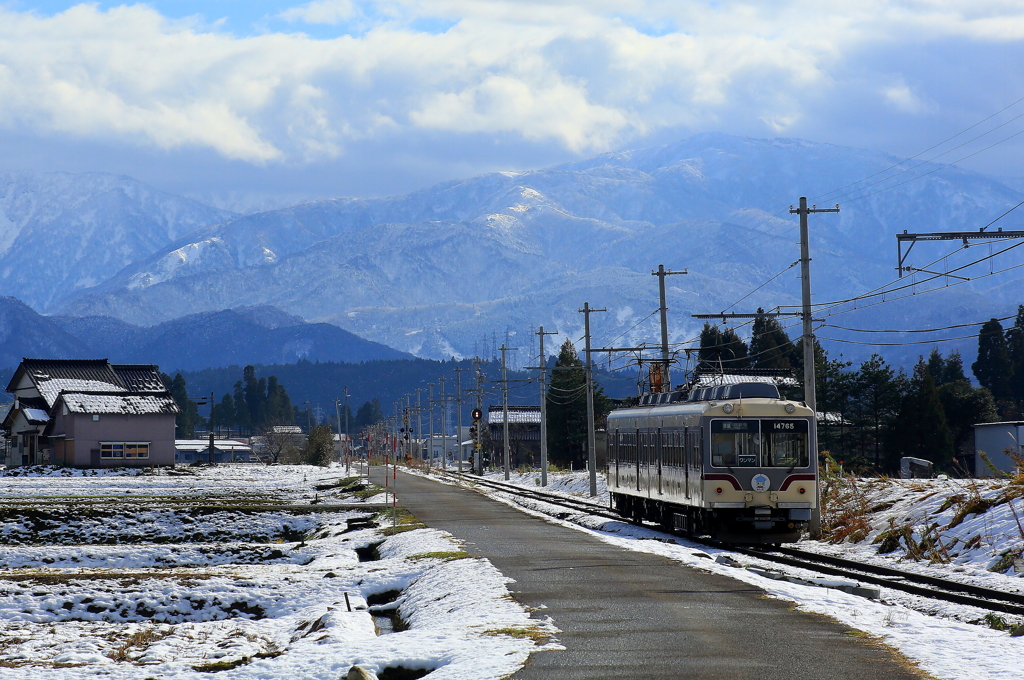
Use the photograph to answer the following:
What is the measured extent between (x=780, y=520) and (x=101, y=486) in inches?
1856

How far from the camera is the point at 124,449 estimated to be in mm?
88250

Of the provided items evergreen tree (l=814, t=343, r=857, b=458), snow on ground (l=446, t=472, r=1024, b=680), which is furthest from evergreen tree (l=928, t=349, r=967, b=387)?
snow on ground (l=446, t=472, r=1024, b=680)

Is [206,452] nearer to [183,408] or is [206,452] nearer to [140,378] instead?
[183,408]

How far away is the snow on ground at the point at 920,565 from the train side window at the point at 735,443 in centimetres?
219

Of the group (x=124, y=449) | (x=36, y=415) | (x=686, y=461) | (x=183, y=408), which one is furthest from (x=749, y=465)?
(x=183, y=408)

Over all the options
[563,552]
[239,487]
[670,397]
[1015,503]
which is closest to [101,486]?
[239,487]

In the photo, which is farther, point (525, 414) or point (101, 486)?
point (525, 414)

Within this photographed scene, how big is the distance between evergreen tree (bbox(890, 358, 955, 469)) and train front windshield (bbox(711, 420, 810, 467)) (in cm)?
4400

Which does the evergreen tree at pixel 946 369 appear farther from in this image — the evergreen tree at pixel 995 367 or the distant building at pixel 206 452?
the distant building at pixel 206 452

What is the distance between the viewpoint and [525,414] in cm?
13775

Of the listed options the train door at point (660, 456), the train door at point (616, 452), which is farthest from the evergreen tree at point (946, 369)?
the train door at point (660, 456)

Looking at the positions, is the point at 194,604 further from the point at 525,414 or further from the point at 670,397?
the point at 525,414

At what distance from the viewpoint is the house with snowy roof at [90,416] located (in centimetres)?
8669

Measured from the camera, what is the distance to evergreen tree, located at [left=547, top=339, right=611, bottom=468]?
96.1m
